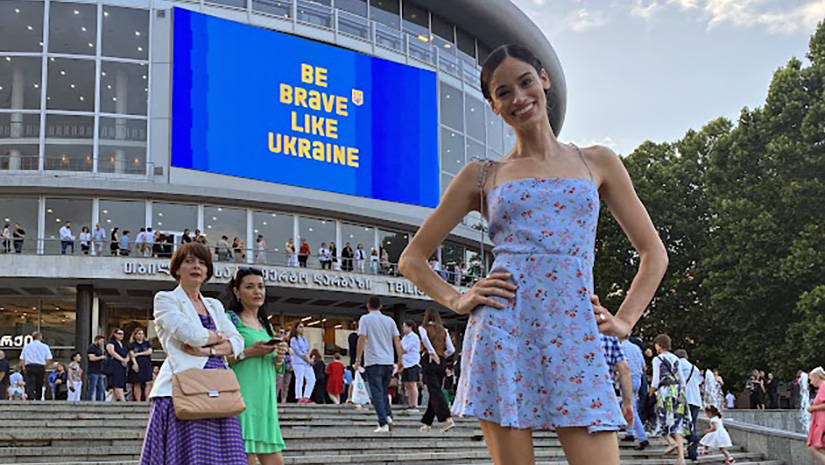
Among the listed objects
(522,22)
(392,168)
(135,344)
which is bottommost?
(135,344)

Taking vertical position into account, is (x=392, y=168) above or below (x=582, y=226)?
above

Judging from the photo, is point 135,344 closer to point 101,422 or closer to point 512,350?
point 101,422

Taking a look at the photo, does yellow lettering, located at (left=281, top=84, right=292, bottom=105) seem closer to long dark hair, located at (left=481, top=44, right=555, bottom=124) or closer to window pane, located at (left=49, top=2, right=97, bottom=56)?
window pane, located at (left=49, top=2, right=97, bottom=56)

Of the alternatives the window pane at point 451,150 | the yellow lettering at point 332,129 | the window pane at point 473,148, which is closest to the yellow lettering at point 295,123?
the yellow lettering at point 332,129

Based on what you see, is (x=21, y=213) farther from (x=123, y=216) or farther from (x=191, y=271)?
(x=191, y=271)

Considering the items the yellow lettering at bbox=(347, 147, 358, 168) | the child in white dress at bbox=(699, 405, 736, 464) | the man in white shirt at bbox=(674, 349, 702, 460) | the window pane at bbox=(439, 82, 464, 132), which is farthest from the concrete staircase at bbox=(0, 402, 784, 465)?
the window pane at bbox=(439, 82, 464, 132)

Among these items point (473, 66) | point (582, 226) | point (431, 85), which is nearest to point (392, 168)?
point (431, 85)

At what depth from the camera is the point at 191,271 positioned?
5414mm

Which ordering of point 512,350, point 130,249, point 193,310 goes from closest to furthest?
point 512,350 → point 193,310 → point 130,249

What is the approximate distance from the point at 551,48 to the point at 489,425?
48.3m

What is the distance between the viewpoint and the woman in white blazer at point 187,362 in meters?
5.11

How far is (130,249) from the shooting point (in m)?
31.1

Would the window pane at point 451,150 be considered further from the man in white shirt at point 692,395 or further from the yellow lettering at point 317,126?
the man in white shirt at point 692,395

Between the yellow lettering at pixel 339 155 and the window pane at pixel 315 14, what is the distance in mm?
4799
